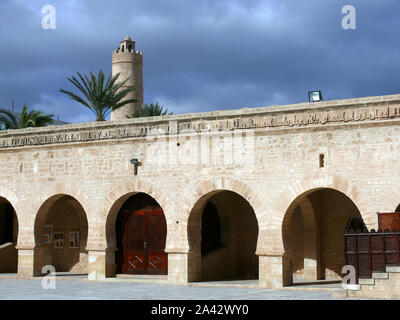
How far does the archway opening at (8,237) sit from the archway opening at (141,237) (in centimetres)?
469

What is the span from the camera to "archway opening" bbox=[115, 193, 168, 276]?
16.4 meters

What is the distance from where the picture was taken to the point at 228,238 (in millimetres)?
17328

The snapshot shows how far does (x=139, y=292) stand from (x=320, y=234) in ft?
19.9

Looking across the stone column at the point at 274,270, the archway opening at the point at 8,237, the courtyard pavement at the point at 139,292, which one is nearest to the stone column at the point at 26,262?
the courtyard pavement at the point at 139,292

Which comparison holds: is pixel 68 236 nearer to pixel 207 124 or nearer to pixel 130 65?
pixel 207 124

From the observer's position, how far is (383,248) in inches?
441

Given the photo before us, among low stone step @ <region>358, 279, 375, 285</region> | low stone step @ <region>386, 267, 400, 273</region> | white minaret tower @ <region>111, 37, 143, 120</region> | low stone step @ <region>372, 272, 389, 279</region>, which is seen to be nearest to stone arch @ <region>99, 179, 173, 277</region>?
low stone step @ <region>358, 279, 375, 285</region>

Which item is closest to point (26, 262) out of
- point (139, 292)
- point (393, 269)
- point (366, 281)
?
point (139, 292)

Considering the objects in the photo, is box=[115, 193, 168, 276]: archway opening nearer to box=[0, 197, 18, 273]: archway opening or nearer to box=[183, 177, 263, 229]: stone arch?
box=[183, 177, 263, 229]: stone arch

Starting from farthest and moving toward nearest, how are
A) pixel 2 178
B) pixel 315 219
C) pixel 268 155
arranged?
pixel 2 178
pixel 315 219
pixel 268 155

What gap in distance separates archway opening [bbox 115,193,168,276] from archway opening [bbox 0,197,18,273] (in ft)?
15.4
